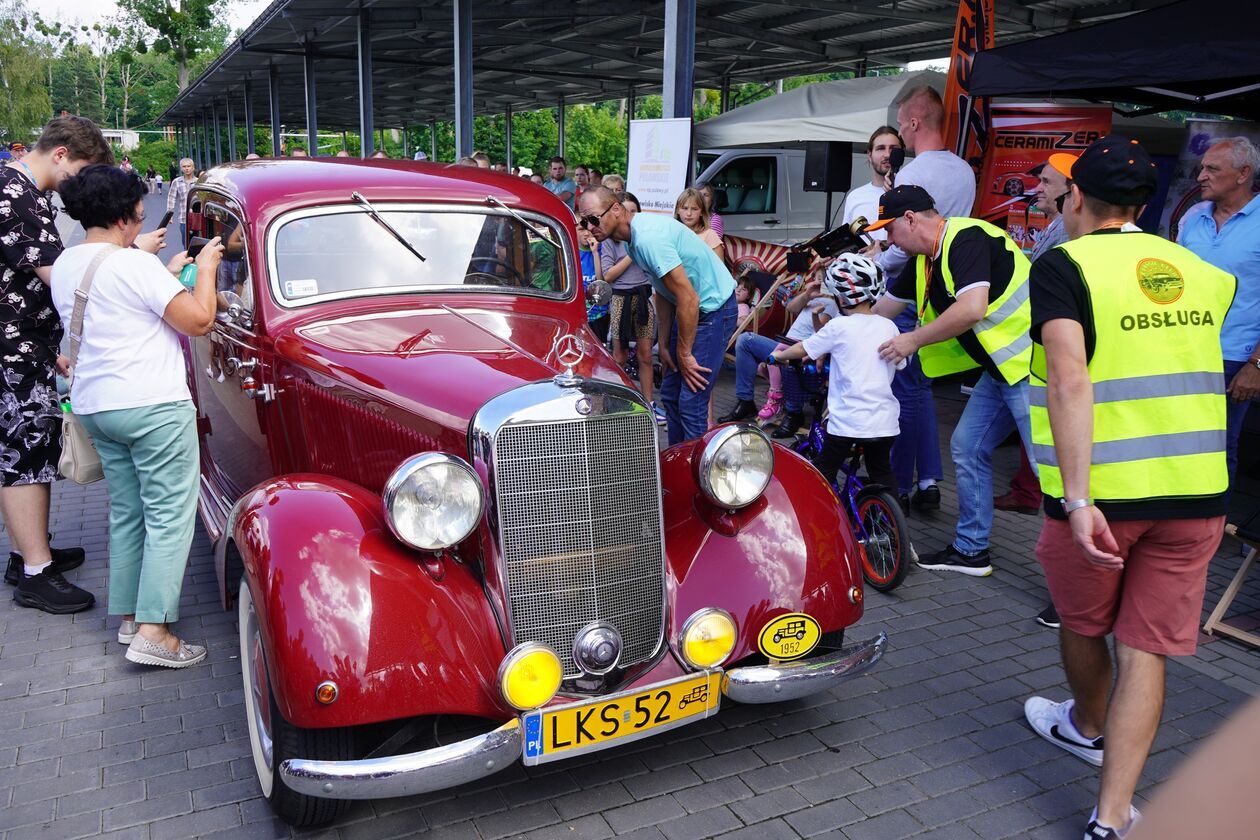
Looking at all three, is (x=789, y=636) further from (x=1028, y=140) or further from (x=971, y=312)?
(x=1028, y=140)

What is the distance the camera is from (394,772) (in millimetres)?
2469

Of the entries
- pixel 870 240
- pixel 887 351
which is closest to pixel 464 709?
pixel 887 351

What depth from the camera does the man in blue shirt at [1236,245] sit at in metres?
4.86

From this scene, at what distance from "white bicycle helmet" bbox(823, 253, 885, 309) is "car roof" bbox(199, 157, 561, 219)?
1367 millimetres

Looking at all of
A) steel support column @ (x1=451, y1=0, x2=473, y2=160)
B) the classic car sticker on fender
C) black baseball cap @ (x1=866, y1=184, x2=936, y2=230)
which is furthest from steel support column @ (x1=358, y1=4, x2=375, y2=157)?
the classic car sticker on fender

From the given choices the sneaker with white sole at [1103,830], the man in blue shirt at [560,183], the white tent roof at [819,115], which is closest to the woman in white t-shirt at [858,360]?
the sneaker with white sole at [1103,830]

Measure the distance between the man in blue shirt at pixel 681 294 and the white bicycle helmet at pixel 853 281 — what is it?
37.5 inches

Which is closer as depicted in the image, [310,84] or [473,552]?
[473,552]

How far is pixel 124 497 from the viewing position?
150 inches

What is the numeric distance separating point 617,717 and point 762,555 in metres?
0.77

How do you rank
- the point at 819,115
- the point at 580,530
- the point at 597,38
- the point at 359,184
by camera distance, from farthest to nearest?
the point at 597,38 → the point at 819,115 → the point at 359,184 → the point at 580,530

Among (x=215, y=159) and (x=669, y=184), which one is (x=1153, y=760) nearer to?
(x=669, y=184)

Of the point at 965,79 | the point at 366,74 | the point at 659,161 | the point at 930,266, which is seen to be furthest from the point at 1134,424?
the point at 366,74

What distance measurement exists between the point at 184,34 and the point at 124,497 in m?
→ 55.5
